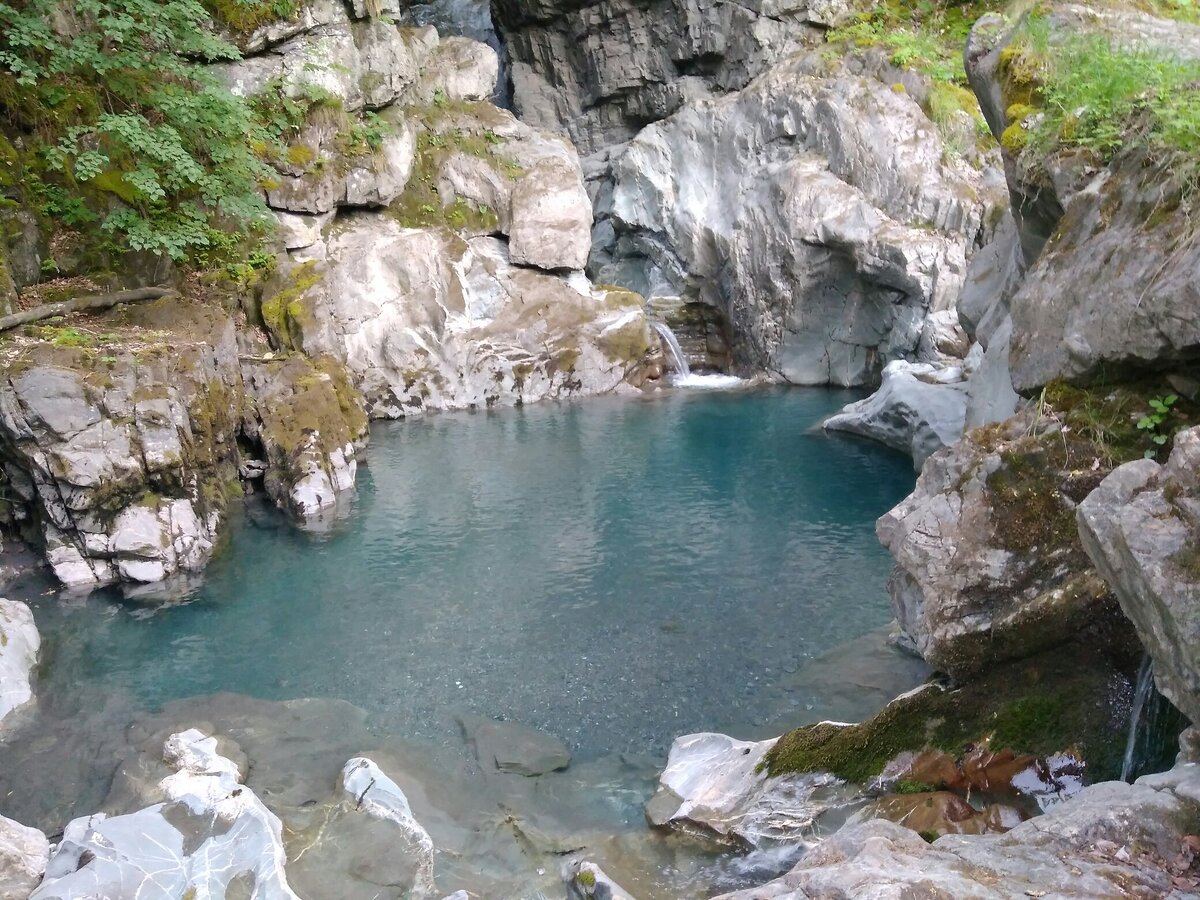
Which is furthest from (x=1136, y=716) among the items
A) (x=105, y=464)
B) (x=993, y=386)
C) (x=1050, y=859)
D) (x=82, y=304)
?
(x=82, y=304)

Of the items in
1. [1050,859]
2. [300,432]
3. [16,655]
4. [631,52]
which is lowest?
[16,655]

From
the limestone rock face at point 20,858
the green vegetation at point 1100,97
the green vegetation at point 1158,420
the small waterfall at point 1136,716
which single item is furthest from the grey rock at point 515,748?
the green vegetation at point 1100,97

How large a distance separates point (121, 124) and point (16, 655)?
10.9 metres

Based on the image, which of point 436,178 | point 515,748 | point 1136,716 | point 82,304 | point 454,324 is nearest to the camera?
point 1136,716

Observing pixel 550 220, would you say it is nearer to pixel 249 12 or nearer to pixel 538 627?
pixel 249 12

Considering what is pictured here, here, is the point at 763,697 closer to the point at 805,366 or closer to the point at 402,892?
the point at 402,892

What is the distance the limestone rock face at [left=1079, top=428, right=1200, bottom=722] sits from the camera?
3.79 metres

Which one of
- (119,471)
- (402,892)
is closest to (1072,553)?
(402,892)

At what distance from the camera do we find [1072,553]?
536cm

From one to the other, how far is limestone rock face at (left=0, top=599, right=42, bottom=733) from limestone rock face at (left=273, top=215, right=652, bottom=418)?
12129 mm

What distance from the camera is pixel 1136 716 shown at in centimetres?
489

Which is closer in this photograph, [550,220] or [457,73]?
[550,220]

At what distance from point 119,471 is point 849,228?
1979 centimetres

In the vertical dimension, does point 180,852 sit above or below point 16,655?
above
